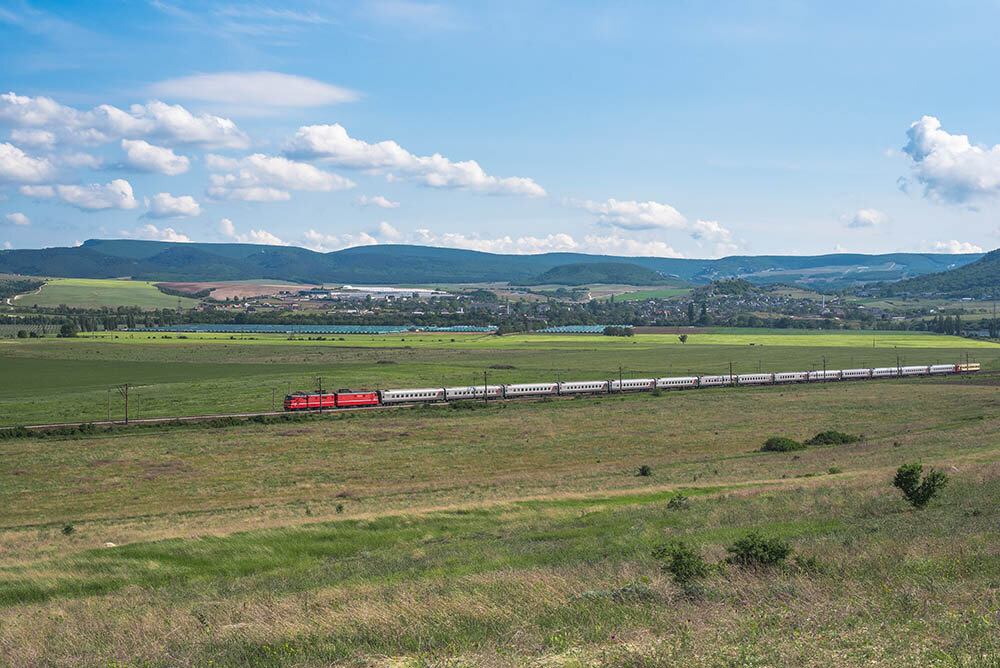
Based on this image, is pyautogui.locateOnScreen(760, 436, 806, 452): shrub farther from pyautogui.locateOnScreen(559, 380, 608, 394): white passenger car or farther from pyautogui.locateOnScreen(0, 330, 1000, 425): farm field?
pyautogui.locateOnScreen(0, 330, 1000, 425): farm field

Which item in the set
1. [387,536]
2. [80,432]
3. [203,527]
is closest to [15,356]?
[80,432]

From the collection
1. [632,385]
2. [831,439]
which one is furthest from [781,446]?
[632,385]

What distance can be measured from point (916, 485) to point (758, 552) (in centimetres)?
1103

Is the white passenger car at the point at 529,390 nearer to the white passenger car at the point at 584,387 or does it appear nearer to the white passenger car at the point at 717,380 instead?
the white passenger car at the point at 584,387

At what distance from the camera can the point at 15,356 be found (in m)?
128

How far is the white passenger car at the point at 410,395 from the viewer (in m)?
83.9

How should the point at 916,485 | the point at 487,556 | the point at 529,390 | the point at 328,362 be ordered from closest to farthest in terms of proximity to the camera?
the point at 487,556
the point at 916,485
the point at 529,390
the point at 328,362

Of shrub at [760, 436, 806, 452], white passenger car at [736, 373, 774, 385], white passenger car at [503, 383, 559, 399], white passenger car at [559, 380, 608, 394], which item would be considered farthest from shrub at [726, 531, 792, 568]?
white passenger car at [736, 373, 774, 385]

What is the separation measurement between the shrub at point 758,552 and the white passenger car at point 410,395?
6967 cm

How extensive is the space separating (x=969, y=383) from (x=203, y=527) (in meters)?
103

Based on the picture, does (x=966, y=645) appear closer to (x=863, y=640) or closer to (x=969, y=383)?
(x=863, y=640)

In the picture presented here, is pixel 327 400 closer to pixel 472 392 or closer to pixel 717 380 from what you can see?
pixel 472 392

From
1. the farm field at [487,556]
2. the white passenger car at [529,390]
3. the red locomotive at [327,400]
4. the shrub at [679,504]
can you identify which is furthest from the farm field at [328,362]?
the shrub at [679,504]

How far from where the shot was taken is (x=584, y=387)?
315 ft
